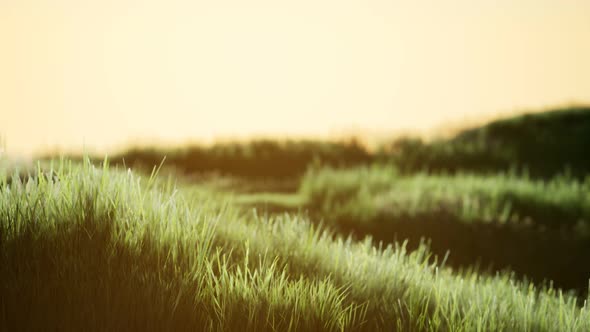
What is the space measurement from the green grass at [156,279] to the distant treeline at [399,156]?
7.54 meters

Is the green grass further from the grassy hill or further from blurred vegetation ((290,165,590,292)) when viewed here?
the grassy hill

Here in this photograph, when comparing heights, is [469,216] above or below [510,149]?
below

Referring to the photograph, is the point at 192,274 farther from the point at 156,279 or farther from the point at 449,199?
the point at 449,199

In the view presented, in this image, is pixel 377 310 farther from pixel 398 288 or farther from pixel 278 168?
pixel 278 168

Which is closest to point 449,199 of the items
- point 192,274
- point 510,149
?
point 510,149

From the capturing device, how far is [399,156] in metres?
11.4

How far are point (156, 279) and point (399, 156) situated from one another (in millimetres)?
9474

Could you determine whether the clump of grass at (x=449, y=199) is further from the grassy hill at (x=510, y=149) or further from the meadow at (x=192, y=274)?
the meadow at (x=192, y=274)

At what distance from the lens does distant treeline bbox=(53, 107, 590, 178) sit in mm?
10984

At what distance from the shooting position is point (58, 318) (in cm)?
203

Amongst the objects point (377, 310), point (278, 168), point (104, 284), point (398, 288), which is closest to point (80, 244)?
point (104, 284)

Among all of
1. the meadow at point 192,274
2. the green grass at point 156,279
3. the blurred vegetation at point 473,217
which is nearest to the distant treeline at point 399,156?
the blurred vegetation at point 473,217

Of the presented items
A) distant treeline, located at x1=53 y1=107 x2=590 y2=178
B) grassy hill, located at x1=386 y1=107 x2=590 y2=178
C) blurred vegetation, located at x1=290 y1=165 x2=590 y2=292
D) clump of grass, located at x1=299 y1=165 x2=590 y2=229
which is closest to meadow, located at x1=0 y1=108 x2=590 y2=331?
blurred vegetation, located at x1=290 y1=165 x2=590 y2=292

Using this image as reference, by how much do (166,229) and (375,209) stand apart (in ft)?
16.9
